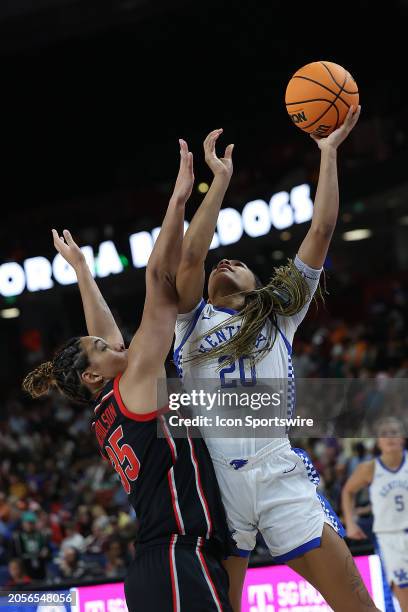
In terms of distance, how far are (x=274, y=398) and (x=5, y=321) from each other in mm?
18725

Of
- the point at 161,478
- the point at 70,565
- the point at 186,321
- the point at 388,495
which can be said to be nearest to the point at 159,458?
the point at 161,478

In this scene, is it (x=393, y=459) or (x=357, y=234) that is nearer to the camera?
(x=393, y=459)

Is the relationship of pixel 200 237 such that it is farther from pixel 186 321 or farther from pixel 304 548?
pixel 304 548

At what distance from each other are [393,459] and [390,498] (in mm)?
307

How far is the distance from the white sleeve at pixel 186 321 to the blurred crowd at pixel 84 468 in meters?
4.79

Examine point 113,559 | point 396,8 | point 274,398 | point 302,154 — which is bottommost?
point 113,559

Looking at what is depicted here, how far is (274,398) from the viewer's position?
4.02 meters

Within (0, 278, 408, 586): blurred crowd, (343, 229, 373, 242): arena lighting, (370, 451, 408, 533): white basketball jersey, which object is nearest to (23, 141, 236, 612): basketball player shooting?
(370, 451, 408, 533): white basketball jersey

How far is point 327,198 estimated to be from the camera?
4.06m

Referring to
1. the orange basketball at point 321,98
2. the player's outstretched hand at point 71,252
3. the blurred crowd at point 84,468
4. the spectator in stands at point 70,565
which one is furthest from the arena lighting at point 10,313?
the orange basketball at point 321,98

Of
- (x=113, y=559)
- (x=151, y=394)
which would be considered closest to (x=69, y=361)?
(x=151, y=394)

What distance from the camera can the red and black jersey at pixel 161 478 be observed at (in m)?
3.63

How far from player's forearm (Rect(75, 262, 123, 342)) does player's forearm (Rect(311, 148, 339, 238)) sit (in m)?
1.10

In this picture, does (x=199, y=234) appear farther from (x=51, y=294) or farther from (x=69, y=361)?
(x=51, y=294)
